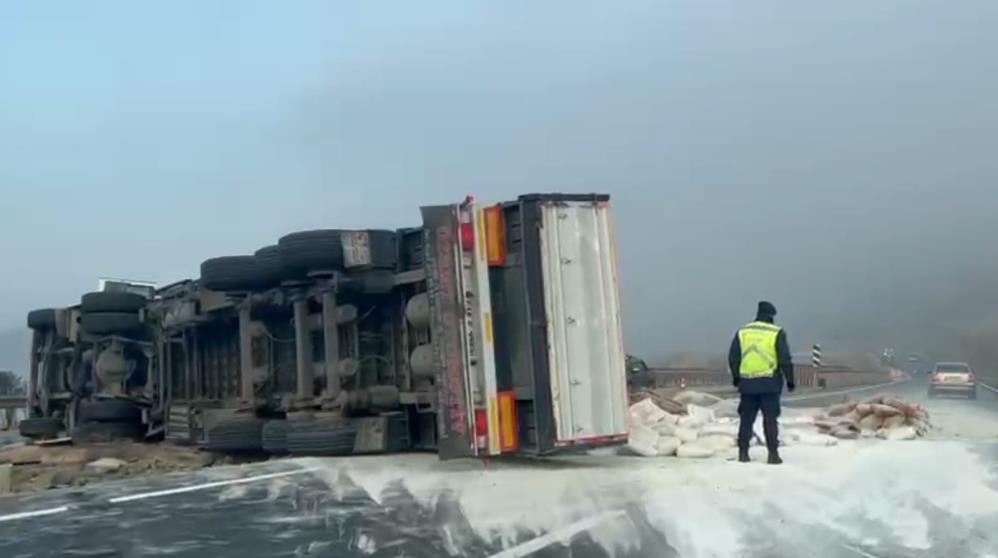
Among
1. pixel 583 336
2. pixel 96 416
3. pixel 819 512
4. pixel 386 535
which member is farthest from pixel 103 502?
pixel 96 416

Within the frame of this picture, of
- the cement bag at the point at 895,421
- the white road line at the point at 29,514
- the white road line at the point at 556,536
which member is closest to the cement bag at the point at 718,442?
the cement bag at the point at 895,421

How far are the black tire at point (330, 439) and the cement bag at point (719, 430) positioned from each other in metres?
3.22

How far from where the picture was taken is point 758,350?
29.8 ft

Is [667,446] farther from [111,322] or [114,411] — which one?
[111,322]

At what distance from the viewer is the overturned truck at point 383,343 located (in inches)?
316

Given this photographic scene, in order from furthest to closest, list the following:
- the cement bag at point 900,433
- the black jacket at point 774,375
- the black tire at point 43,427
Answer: the black tire at point 43,427
the cement bag at point 900,433
the black jacket at point 774,375

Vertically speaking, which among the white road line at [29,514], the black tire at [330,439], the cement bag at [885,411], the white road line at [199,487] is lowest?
the white road line at [29,514]

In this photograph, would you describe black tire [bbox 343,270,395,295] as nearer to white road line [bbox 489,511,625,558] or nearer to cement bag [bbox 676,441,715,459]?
cement bag [bbox 676,441,715,459]

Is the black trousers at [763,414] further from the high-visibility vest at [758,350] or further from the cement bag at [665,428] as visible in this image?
the cement bag at [665,428]

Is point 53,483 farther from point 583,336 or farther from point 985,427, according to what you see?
point 985,427

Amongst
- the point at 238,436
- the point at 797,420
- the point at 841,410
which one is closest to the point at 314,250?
the point at 238,436

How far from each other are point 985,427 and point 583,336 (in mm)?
6873

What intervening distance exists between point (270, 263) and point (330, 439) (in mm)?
2212

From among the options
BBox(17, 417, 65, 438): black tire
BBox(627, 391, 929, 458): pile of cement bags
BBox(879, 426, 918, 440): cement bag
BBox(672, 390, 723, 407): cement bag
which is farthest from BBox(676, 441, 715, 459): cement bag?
BBox(17, 417, 65, 438): black tire
